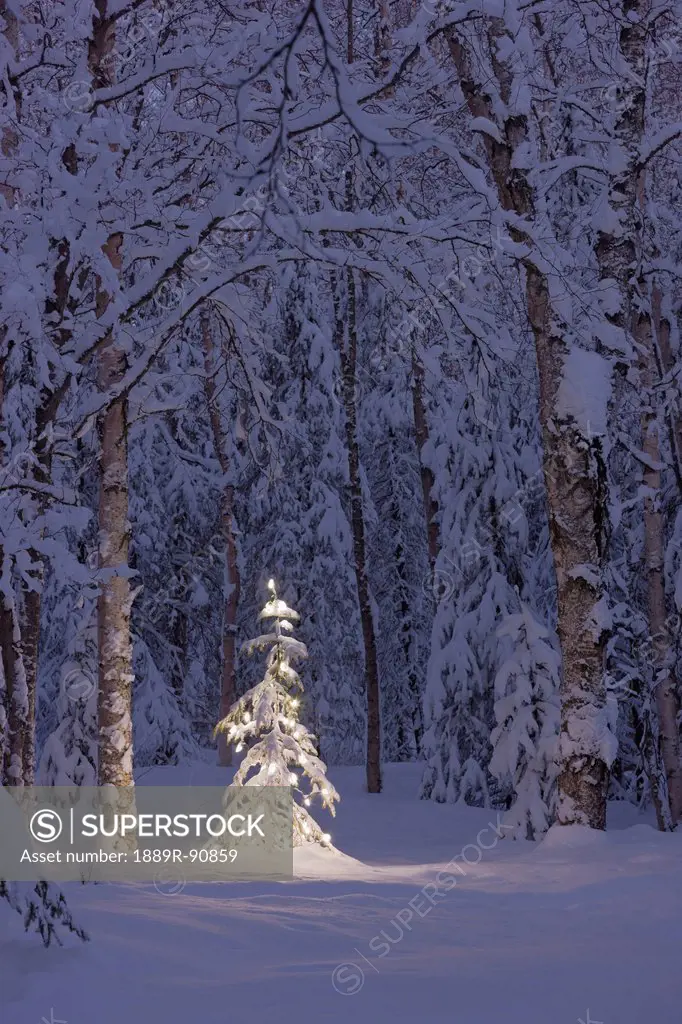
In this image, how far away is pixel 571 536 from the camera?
344 inches

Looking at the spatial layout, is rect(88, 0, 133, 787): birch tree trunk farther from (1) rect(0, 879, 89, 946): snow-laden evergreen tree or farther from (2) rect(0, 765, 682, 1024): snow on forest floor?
(1) rect(0, 879, 89, 946): snow-laden evergreen tree

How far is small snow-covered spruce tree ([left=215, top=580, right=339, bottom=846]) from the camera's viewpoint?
9703 millimetres

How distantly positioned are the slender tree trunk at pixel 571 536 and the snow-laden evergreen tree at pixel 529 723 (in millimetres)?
5331

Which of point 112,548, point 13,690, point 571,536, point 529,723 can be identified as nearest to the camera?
point 571,536

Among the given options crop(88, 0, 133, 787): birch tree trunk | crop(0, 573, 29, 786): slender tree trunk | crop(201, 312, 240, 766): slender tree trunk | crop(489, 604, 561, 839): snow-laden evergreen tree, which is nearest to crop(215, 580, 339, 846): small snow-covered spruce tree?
crop(88, 0, 133, 787): birch tree trunk

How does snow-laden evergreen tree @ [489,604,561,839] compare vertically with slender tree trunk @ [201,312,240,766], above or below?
below

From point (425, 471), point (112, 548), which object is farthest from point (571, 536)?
point (425, 471)

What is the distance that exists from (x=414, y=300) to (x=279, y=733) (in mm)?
4070

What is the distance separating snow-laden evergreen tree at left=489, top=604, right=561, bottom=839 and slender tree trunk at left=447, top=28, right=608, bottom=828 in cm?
533

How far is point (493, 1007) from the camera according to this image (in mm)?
4172

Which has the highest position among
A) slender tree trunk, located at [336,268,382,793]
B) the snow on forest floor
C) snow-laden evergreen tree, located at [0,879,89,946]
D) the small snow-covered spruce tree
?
slender tree trunk, located at [336,268,382,793]

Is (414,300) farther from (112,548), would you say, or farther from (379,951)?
(379,951)

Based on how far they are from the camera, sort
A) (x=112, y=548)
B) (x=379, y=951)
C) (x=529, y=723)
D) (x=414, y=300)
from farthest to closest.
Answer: (x=529, y=723), (x=112, y=548), (x=414, y=300), (x=379, y=951)

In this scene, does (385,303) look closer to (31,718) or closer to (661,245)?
(31,718)
